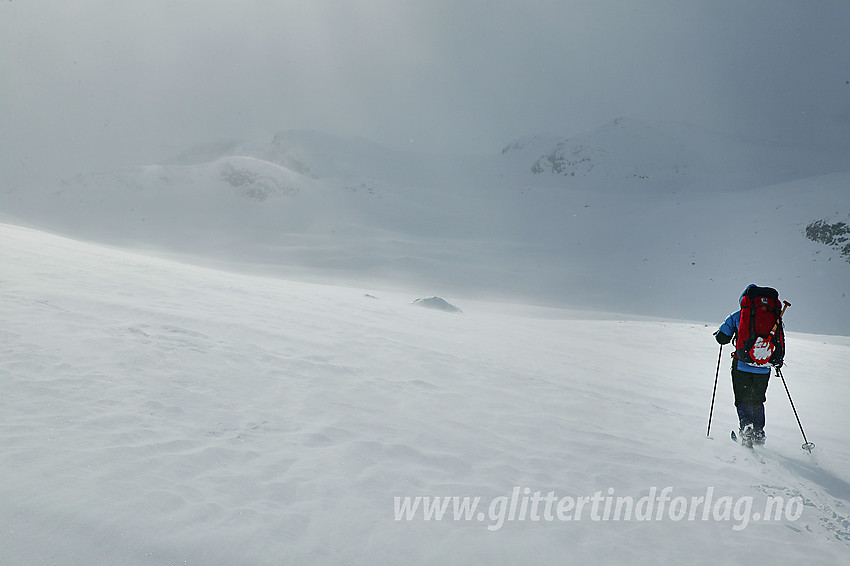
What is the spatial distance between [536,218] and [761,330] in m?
38.6

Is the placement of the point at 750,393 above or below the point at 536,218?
below

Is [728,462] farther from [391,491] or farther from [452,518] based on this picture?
[391,491]

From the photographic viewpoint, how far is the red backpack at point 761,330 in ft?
17.3

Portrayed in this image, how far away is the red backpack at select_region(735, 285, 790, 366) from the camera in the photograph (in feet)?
17.3

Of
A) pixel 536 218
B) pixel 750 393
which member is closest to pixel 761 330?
pixel 750 393

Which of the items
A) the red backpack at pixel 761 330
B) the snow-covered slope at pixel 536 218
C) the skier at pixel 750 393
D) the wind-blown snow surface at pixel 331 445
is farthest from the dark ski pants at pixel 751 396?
the snow-covered slope at pixel 536 218

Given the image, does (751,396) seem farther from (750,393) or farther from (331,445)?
(331,445)

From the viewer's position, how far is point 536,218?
42.9 m

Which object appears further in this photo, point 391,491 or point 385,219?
point 385,219

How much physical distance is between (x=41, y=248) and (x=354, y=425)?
35.7 feet

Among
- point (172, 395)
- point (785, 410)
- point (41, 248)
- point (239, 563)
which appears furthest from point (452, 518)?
point (41, 248)

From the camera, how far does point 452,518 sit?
347 cm

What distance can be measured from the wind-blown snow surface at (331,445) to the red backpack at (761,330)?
3.26 ft

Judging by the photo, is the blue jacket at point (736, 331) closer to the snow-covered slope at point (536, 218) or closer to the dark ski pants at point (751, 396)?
the dark ski pants at point (751, 396)
